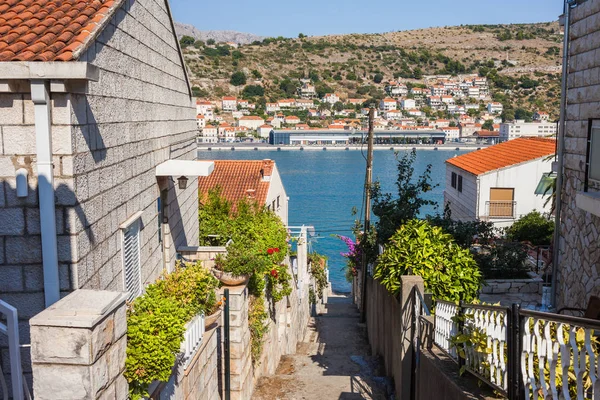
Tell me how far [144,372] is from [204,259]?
666 centimetres

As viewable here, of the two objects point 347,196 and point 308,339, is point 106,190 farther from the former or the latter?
point 347,196

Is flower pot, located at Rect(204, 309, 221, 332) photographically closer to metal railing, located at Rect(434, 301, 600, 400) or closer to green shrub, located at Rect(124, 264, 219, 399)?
green shrub, located at Rect(124, 264, 219, 399)

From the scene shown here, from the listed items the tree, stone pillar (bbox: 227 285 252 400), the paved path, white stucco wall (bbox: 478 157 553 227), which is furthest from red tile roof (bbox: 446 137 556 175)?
stone pillar (bbox: 227 285 252 400)

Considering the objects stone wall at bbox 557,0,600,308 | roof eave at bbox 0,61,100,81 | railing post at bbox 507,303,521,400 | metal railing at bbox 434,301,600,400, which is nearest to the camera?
metal railing at bbox 434,301,600,400

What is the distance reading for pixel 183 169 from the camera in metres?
9.70

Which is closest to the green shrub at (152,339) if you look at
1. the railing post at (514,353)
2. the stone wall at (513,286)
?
the railing post at (514,353)

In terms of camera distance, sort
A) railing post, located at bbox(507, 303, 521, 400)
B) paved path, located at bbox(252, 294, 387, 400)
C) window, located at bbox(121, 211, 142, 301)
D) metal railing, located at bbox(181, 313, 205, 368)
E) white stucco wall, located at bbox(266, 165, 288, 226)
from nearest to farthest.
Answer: railing post, located at bbox(507, 303, 521, 400) → metal railing, located at bbox(181, 313, 205, 368) → window, located at bbox(121, 211, 142, 301) → paved path, located at bbox(252, 294, 387, 400) → white stucco wall, located at bbox(266, 165, 288, 226)

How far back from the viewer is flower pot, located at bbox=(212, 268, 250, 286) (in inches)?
395

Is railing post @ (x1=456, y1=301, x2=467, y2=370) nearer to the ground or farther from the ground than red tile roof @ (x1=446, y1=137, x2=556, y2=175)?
nearer to the ground

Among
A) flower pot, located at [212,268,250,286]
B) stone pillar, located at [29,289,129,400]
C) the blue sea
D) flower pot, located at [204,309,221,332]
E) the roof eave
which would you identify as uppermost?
the roof eave

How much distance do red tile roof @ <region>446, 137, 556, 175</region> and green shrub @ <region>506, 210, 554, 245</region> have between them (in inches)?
210

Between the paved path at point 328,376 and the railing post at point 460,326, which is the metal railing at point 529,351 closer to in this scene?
the railing post at point 460,326

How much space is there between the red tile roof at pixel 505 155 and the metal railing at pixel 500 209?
5.21 feet

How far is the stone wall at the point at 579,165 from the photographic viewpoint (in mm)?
9312
